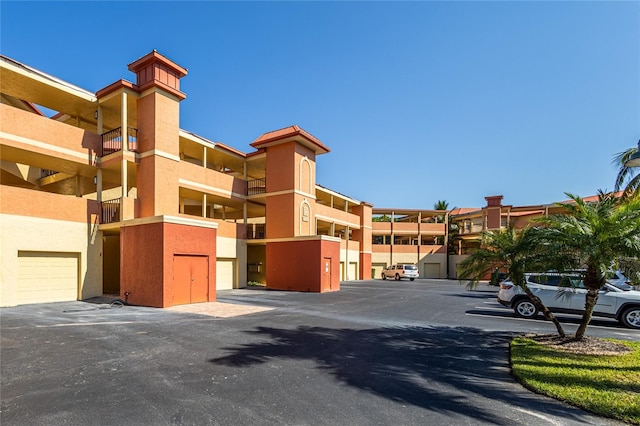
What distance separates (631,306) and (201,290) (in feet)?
56.0

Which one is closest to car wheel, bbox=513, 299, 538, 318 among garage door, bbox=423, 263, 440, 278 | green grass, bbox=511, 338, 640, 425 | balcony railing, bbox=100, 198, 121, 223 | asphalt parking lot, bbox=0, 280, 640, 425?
asphalt parking lot, bbox=0, 280, 640, 425

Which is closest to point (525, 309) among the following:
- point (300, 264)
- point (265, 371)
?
point (265, 371)

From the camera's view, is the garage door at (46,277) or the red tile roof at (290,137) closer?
the garage door at (46,277)

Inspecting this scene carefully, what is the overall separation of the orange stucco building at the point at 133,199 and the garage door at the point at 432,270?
2503cm

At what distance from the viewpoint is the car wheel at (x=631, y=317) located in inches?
459

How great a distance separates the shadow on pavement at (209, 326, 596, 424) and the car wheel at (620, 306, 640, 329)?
5.27 metres

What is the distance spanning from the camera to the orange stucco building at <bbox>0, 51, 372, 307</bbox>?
15.3 meters

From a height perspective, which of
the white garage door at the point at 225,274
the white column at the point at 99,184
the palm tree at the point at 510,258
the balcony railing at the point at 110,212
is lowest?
the white garage door at the point at 225,274

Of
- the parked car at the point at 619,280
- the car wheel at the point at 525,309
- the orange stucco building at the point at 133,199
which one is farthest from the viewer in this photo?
the orange stucco building at the point at 133,199

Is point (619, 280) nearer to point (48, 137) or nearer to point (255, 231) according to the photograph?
point (255, 231)

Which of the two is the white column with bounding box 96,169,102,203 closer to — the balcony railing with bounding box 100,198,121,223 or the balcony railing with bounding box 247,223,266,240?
the balcony railing with bounding box 100,198,121,223

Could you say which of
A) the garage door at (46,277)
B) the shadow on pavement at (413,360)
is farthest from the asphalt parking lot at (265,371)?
the garage door at (46,277)

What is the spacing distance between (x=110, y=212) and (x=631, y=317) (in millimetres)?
22772

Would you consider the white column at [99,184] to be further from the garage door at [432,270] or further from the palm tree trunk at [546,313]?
the garage door at [432,270]
